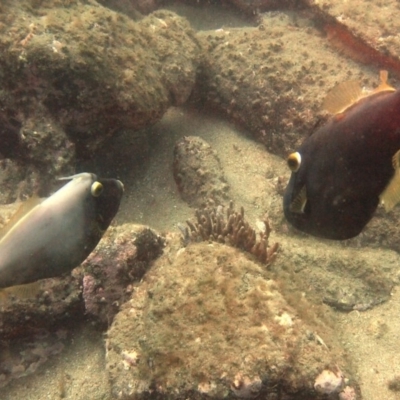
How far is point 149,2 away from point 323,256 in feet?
22.4

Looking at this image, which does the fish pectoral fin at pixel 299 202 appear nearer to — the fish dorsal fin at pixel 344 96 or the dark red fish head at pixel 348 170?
the dark red fish head at pixel 348 170

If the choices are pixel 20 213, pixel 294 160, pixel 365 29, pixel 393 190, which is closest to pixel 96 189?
pixel 20 213

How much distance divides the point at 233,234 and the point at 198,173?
6.13 feet

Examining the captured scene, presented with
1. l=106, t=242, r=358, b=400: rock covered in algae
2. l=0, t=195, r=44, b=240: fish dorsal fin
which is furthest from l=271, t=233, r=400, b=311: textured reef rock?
l=0, t=195, r=44, b=240: fish dorsal fin

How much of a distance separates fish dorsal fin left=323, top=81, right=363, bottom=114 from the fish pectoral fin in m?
0.40

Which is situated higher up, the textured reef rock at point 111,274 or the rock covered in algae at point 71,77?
the rock covered in algae at point 71,77

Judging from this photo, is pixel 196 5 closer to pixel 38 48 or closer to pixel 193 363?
pixel 38 48

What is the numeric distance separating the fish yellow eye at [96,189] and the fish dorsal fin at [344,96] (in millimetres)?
1312

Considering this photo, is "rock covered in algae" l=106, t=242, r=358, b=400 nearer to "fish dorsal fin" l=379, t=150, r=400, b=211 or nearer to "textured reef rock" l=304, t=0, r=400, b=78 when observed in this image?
"fish dorsal fin" l=379, t=150, r=400, b=211

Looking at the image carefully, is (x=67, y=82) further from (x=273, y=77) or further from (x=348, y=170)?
(x=348, y=170)

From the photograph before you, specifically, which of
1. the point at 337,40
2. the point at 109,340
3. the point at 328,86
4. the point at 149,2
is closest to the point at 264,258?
the point at 109,340

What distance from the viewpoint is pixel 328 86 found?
5.59 metres

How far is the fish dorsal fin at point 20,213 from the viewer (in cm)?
234

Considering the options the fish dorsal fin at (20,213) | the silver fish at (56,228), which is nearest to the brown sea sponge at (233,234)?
the silver fish at (56,228)
